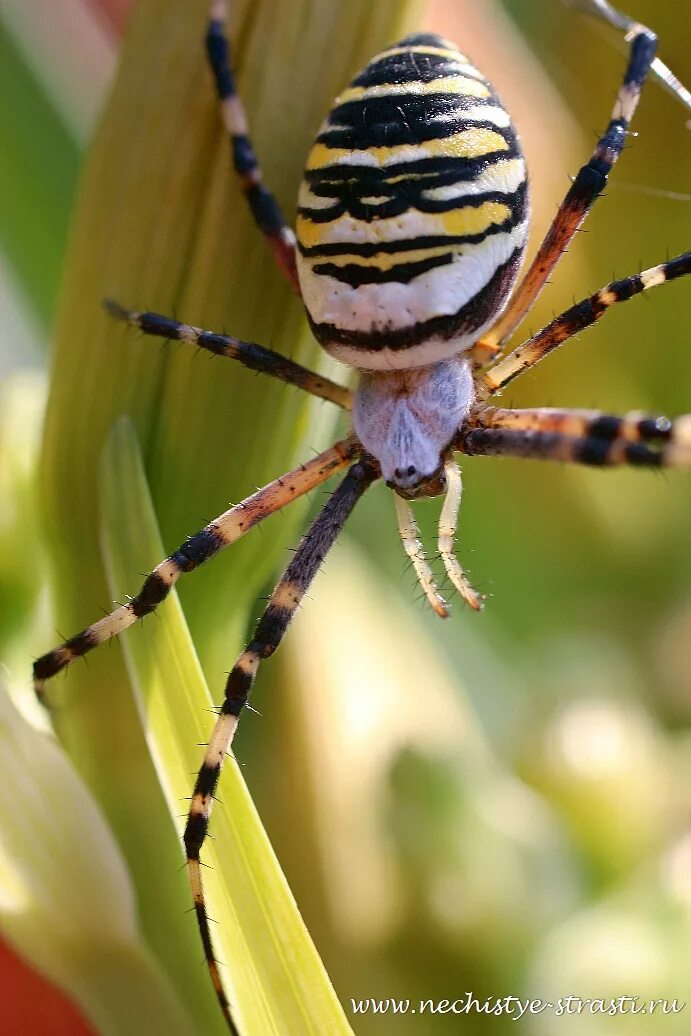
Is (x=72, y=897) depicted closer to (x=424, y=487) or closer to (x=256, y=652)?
(x=256, y=652)

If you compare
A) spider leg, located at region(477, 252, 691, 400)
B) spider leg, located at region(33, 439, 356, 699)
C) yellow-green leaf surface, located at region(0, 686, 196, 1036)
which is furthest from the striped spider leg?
yellow-green leaf surface, located at region(0, 686, 196, 1036)

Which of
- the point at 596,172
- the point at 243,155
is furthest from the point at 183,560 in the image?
the point at 596,172

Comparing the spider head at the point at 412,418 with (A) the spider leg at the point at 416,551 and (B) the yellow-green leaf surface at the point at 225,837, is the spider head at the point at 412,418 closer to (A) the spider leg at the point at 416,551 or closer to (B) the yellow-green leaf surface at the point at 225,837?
(A) the spider leg at the point at 416,551

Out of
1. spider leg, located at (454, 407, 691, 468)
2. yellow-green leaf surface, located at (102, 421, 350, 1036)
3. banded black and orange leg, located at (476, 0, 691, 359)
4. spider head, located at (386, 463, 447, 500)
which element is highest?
banded black and orange leg, located at (476, 0, 691, 359)

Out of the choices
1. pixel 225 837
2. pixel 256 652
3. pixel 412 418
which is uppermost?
pixel 412 418

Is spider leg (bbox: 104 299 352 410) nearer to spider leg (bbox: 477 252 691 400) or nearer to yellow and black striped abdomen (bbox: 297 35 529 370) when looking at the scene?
yellow and black striped abdomen (bbox: 297 35 529 370)

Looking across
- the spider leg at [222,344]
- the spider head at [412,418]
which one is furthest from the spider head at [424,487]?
the spider leg at [222,344]
